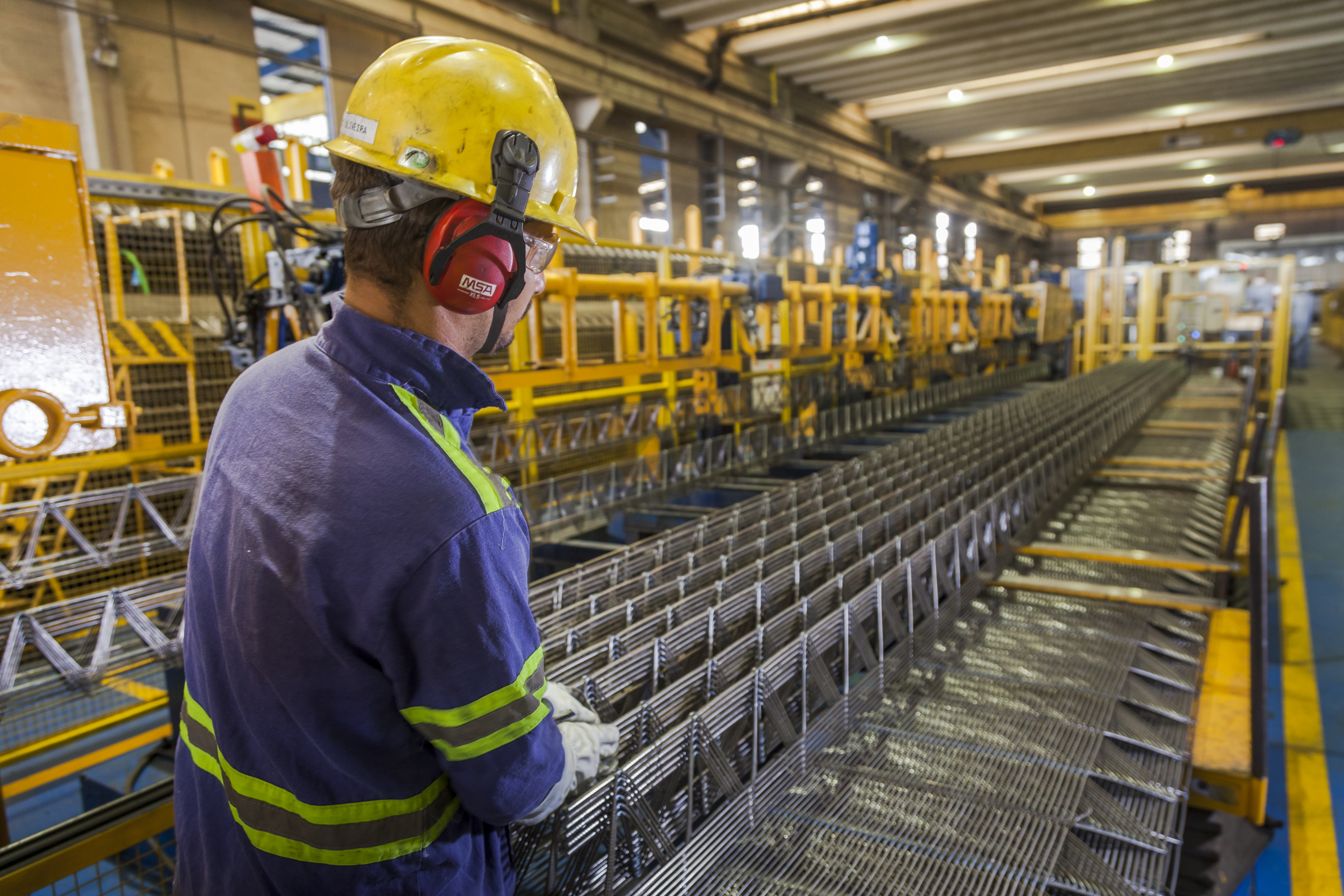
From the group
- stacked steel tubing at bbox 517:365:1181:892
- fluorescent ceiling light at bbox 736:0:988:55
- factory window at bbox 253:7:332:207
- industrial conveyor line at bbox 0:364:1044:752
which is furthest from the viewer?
fluorescent ceiling light at bbox 736:0:988:55

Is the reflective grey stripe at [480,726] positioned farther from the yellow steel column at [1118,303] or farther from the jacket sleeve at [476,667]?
the yellow steel column at [1118,303]

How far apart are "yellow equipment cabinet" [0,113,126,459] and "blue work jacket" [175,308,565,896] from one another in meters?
1.30

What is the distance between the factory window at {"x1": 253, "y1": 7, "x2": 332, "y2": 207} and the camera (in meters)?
7.27

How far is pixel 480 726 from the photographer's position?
0.95 m

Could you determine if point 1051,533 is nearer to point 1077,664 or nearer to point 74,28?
point 1077,664

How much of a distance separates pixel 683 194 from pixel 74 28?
8012 millimetres

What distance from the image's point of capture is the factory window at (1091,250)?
27562mm

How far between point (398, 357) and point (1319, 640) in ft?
19.6

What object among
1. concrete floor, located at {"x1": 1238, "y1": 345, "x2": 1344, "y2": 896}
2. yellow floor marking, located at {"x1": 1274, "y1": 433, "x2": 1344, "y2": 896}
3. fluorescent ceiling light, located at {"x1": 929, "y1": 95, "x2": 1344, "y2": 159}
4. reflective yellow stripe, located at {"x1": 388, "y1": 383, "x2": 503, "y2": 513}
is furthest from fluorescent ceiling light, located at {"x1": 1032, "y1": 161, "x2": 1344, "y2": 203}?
reflective yellow stripe, located at {"x1": 388, "y1": 383, "x2": 503, "y2": 513}

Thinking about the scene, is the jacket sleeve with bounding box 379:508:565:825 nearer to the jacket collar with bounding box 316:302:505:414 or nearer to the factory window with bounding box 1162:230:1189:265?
the jacket collar with bounding box 316:302:505:414

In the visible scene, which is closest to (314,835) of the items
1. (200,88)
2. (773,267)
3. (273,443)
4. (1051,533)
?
(273,443)

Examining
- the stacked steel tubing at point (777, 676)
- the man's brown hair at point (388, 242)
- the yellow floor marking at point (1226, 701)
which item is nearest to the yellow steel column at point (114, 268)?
the stacked steel tubing at point (777, 676)

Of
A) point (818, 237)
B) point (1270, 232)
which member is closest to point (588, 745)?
point (818, 237)

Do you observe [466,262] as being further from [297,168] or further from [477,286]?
[297,168]
